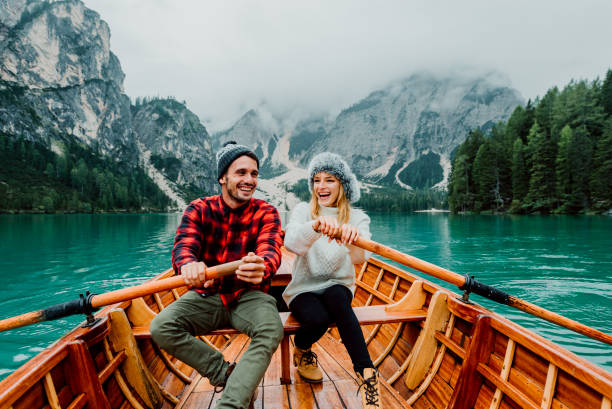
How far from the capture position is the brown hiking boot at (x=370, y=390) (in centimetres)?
274

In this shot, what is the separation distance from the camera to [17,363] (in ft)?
21.2

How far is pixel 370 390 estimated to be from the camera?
9.05ft

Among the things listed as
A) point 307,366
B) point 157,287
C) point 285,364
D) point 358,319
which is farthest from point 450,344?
point 157,287

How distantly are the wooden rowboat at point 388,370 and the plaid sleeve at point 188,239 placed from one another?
794 mm

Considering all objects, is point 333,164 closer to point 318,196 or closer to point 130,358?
point 318,196

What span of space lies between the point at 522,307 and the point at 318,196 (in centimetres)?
242

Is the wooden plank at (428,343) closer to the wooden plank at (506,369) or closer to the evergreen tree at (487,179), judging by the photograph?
the wooden plank at (506,369)

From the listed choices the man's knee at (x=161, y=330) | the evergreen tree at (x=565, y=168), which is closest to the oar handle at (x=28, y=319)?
the man's knee at (x=161, y=330)

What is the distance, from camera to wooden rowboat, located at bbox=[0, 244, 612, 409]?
2.23 meters

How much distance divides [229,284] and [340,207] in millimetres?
1525

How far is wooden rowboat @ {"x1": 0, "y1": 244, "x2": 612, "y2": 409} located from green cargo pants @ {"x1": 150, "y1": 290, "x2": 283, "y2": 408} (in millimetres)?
235

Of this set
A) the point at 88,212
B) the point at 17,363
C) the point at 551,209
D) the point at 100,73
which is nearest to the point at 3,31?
the point at 100,73

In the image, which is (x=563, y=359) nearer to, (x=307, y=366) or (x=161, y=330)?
(x=307, y=366)

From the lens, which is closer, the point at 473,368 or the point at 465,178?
the point at 473,368
